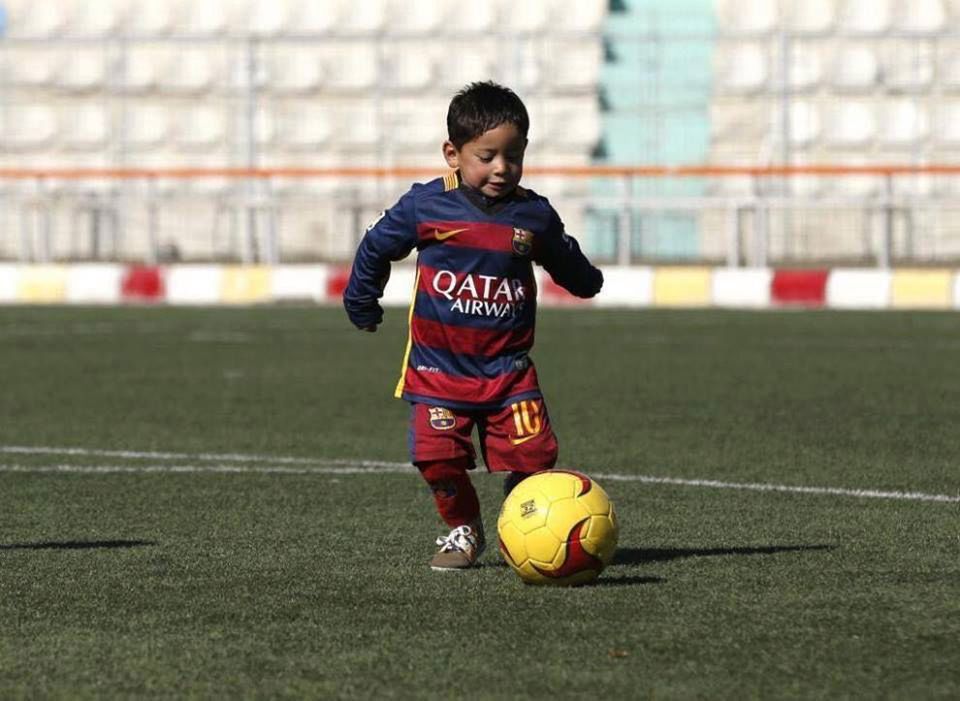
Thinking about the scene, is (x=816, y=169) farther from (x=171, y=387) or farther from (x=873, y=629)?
(x=873, y=629)

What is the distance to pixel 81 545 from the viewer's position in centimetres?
657

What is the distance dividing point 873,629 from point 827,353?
10202 mm

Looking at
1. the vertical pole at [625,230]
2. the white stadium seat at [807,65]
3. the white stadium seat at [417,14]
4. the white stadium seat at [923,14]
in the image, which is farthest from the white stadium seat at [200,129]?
the white stadium seat at [923,14]

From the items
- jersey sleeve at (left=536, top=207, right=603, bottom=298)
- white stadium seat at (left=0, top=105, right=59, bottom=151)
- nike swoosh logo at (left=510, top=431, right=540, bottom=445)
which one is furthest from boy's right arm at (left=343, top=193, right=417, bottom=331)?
white stadium seat at (left=0, top=105, right=59, bottom=151)

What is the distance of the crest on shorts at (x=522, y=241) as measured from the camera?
6.20 m

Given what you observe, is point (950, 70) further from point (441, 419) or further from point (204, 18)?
point (441, 419)

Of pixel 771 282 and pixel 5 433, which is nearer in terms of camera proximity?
pixel 5 433

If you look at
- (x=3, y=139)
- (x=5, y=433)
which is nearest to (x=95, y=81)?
(x=3, y=139)

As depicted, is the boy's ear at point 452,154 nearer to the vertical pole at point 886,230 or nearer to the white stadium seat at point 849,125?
the vertical pole at point 886,230

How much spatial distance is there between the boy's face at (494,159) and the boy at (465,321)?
0.04ft

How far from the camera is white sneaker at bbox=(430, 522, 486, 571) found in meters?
6.13

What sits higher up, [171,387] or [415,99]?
[415,99]

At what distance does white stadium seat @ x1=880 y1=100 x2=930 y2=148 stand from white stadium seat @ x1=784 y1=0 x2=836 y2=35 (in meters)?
1.67

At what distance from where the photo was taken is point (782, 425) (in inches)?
410
